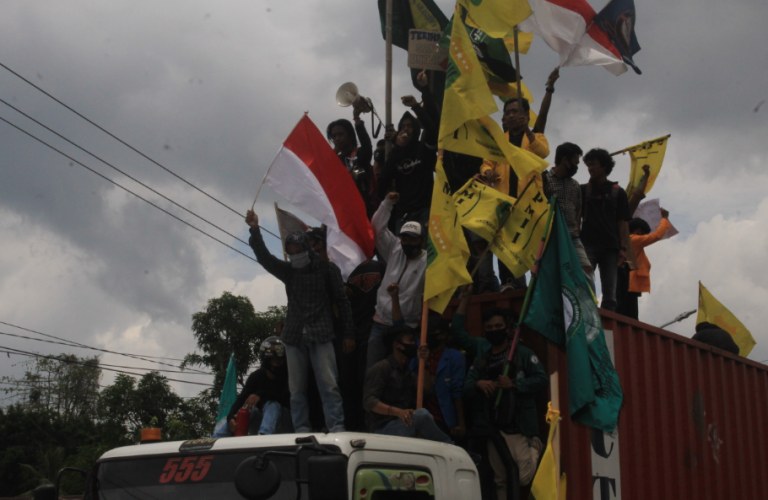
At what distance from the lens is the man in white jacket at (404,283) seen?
5.39 meters

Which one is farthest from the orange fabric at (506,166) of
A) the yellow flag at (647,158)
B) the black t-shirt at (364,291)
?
the yellow flag at (647,158)

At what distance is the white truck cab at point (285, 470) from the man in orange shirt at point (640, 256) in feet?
16.3

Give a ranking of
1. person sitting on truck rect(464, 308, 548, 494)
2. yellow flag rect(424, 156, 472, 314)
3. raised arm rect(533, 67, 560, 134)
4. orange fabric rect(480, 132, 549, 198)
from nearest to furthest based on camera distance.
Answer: person sitting on truck rect(464, 308, 548, 494), yellow flag rect(424, 156, 472, 314), orange fabric rect(480, 132, 549, 198), raised arm rect(533, 67, 560, 134)

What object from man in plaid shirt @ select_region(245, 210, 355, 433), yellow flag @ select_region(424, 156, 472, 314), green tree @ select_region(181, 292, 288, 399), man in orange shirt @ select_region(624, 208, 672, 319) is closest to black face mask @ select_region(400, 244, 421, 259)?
yellow flag @ select_region(424, 156, 472, 314)

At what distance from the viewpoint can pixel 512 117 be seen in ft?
22.0

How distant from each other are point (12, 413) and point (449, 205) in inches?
1483

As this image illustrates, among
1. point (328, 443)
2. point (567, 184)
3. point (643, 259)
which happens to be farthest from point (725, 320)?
point (328, 443)

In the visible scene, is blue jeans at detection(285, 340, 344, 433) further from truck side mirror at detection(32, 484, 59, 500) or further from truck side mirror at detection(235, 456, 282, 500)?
truck side mirror at detection(235, 456, 282, 500)

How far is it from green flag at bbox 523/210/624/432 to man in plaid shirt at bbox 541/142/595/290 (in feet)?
3.57

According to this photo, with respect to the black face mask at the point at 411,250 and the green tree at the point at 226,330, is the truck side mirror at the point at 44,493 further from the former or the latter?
the green tree at the point at 226,330

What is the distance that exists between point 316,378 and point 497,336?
4.10ft

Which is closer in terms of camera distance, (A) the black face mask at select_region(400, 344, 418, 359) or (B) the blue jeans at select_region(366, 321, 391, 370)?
(A) the black face mask at select_region(400, 344, 418, 359)

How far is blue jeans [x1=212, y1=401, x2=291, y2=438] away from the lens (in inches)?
196

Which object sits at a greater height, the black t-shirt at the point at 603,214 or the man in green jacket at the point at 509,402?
the black t-shirt at the point at 603,214
